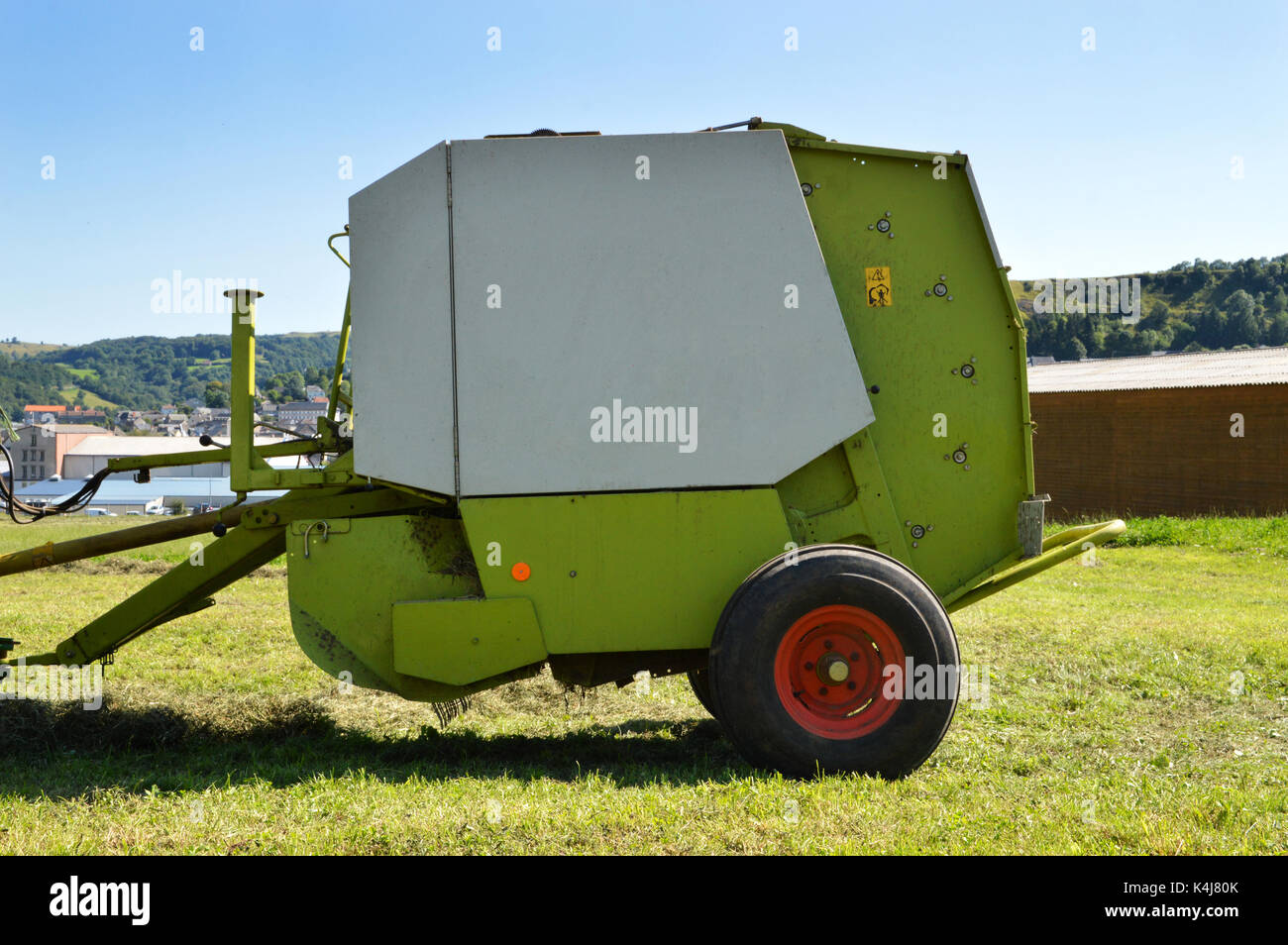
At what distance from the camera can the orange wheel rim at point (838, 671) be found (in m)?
4.61

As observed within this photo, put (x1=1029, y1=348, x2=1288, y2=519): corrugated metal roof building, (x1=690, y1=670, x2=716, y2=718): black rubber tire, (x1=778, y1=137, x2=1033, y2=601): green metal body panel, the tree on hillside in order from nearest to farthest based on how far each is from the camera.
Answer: (x1=778, y1=137, x2=1033, y2=601): green metal body panel → (x1=690, y1=670, x2=716, y2=718): black rubber tire → the tree on hillside → (x1=1029, y1=348, x2=1288, y2=519): corrugated metal roof building

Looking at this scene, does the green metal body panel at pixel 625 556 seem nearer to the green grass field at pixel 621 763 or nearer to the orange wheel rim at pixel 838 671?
the orange wheel rim at pixel 838 671

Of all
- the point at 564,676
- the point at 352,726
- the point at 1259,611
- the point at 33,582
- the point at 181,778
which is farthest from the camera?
the point at 33,582

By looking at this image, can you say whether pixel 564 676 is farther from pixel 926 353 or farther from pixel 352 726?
pixel 926 353

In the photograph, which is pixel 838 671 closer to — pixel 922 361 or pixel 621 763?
pixel 621 763

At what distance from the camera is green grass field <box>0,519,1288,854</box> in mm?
3758

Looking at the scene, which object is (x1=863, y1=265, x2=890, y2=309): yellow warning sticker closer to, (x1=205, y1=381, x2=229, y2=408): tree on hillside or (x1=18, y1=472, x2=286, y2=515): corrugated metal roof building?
(x1=205, y1=381, x2=229, y2=408): tree on hillside

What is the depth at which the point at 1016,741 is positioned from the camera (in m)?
5.54

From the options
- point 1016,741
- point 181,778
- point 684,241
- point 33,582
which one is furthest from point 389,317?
point 33,582

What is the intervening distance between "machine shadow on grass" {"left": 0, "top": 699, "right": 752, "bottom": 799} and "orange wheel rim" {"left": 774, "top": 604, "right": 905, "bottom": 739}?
0.48 meters

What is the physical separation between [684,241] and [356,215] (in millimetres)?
1647

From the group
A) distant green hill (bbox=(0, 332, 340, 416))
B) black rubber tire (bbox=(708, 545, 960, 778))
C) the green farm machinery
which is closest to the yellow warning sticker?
the green farm machinery

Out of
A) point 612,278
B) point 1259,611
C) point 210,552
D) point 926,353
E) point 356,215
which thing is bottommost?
point 1259,611

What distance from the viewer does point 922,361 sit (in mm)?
5172
